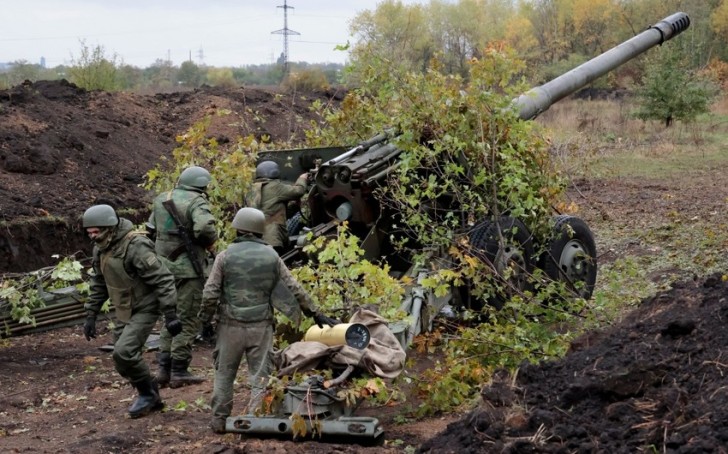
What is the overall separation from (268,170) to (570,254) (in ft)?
10.2

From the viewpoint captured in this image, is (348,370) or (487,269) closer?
(348,370)

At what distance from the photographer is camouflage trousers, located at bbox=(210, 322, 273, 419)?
6906mm

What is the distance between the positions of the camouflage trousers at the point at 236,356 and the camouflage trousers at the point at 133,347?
92 centimetres

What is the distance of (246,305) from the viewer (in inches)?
271

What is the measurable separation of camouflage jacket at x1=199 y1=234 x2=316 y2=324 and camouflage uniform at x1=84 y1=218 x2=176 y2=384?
0.83 meters

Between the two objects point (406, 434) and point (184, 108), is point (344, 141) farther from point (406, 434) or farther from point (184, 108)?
point (184, 108)

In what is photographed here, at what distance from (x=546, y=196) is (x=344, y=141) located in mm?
2707

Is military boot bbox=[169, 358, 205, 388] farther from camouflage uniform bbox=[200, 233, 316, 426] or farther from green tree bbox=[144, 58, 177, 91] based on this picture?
green tree bbox=[144, 58, 177, 91]

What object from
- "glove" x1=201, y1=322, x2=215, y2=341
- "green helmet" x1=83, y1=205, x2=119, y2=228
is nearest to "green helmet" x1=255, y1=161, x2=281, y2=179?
"glove" x1=201, y1=322, x2=215, y2=341

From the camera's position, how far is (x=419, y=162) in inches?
346

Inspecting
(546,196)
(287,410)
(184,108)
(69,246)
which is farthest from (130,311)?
(184,108)

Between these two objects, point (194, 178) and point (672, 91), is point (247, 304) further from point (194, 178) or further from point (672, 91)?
point (672, 91)

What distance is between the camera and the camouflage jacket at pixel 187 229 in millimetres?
8586

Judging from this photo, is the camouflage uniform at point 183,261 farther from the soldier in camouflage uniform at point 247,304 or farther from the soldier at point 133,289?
the soldier in camouflage uniform at point 247,304
